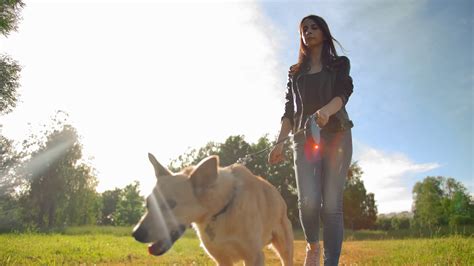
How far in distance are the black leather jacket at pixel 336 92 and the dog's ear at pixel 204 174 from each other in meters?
1.47

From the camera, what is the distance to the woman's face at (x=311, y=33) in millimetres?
4777

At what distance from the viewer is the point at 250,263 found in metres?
4.38

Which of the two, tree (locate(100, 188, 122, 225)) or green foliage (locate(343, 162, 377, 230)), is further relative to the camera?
tree (locate(100, 188, 122, 225))

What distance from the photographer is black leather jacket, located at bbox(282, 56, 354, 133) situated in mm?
4500

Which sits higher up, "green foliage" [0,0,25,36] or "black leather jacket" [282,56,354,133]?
"green foliage" [0,0,25,36]

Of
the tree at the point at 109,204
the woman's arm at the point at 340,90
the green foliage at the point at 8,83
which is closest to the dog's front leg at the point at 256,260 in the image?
the woman's arm at the point at 340,90

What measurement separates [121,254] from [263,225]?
345 inches

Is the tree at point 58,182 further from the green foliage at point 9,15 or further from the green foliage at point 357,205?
the green foliage at point 357,205

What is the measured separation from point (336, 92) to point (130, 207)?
78142 millimetres

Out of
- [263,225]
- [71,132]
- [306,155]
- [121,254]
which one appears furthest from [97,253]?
[71,132]

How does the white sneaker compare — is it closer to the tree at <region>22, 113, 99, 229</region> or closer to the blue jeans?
the blue jeans

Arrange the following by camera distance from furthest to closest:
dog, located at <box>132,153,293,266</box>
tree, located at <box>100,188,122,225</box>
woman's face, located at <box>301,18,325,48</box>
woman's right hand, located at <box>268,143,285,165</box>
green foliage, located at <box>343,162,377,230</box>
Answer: tree, located at <box>100,188,122,225</box>
green foliage, located at <box>343,162,377,230</box>
woman's right hand, located at <box>268,143,285,165</box>
woman's face, located at <box>301,18,325,48</box>
dog, located at <box>132,153,293,266</box>

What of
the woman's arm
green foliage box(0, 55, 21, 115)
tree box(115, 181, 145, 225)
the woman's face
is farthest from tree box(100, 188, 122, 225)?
the woman's arm

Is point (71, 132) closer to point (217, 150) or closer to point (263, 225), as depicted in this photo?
point (217, 150)
